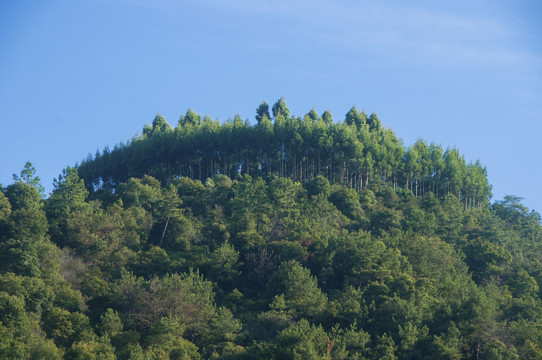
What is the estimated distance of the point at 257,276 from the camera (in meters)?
62.6

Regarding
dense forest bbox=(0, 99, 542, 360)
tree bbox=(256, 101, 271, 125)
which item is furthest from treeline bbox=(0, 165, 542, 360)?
tree bbox=(256, 101, 271, 125)

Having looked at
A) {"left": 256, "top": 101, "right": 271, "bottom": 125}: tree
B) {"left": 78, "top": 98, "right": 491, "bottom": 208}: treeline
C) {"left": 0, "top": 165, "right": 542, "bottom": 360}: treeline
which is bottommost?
{"left": 0, "top": 165, "right": 542, "bottom": 360}: treeline

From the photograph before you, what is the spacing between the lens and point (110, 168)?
100125 millimetres

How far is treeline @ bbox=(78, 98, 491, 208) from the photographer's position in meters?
90.9

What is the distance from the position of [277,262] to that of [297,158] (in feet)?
104

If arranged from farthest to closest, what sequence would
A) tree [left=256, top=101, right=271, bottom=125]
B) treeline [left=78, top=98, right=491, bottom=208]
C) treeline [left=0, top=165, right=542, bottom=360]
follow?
tree [left=256, top=101, right=271, bottom=125] → treeline [left=78, top=98, right=491, bottom=208] → treeline [left=0, top=165, right=542, bottom=360]

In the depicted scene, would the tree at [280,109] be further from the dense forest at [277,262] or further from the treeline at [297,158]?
the dense forest at [277,262]

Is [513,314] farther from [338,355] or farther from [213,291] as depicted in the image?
[213,291]

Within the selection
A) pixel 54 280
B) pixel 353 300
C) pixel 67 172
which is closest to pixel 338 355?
pixel 353 300

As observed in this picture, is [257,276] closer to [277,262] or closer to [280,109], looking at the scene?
[277,262]

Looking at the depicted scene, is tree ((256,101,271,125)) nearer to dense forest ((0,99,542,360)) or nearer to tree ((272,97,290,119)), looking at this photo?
tree ((272,97,290,119))

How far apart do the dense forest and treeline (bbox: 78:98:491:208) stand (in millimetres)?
283

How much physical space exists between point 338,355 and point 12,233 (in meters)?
31.3

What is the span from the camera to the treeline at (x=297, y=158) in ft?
298
